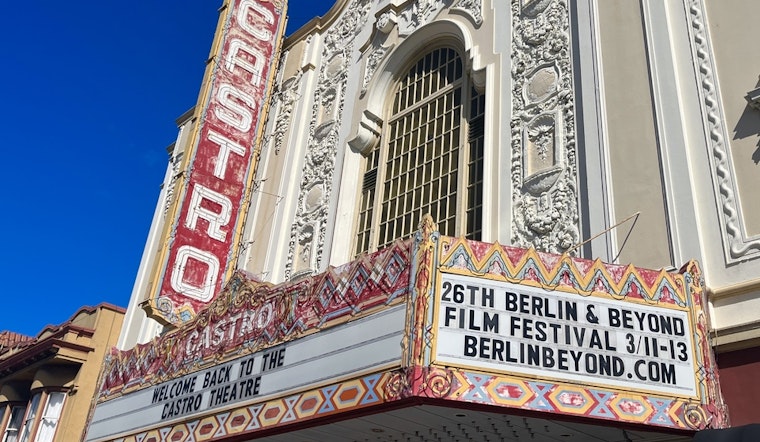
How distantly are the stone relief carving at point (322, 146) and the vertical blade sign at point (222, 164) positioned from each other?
116 cm

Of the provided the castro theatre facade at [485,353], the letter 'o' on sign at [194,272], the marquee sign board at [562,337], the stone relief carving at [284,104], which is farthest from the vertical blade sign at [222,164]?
the marquee sign board at [562,337]

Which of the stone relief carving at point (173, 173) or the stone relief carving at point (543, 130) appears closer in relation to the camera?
the stone relief carving at point (543, 130)

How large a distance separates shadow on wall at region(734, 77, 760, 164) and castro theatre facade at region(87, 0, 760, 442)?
2 cm

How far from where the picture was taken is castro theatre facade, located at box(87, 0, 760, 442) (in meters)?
6.63

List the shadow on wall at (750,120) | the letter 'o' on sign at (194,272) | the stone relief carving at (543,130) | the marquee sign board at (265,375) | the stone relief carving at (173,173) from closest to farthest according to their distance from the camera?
the marquee sign board at (265,375), the shadow on wall at (750,120), the stone relief carving at (543,130), the letter 'o' on sign at (194,272), the stone relief carving at (173,173)

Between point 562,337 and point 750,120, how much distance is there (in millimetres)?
3850

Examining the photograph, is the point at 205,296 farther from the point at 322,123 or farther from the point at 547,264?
the point at 547,264

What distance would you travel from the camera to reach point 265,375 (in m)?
8.16

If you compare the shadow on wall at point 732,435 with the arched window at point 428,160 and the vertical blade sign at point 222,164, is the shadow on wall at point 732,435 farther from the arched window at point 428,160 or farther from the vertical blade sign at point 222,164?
the vertical blade sign at point 222,164


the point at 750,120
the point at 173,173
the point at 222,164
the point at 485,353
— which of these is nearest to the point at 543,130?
the point at 750,120

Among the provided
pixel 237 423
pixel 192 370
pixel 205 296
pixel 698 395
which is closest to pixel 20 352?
pixel 205 296

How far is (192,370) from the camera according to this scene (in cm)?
947

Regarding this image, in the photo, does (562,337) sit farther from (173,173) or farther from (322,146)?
(173,173)

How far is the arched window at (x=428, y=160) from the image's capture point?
1165cm
